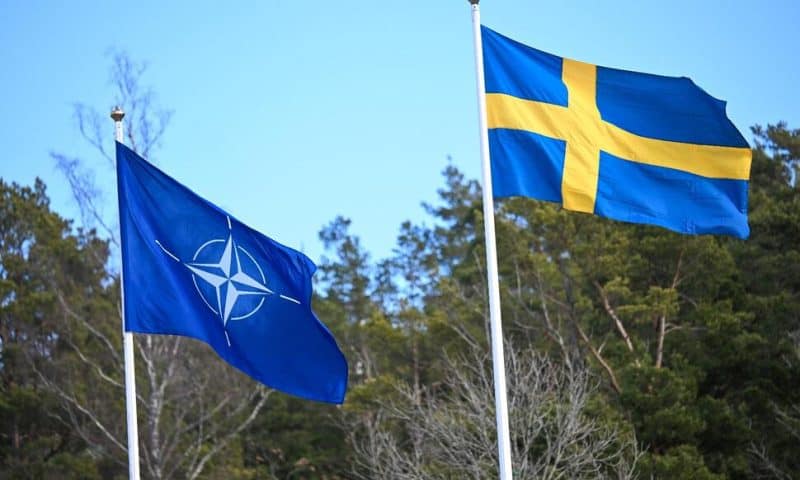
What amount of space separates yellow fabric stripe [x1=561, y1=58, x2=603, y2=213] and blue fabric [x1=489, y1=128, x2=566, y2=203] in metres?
Result: 0.08

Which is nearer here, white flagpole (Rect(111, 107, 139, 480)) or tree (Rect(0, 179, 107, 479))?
white flagpole (Rect(111, 107, 139, 480))

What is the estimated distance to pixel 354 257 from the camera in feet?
164

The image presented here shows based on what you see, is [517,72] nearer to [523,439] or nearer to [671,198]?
[671,198]

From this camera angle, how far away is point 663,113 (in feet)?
33.7

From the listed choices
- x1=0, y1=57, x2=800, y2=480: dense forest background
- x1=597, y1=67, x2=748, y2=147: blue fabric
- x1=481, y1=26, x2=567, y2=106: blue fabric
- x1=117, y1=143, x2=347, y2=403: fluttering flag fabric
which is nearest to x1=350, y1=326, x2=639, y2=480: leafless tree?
x1=0, y1=57, x2=800, y2=480: dense forest background

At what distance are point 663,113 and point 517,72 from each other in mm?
1164

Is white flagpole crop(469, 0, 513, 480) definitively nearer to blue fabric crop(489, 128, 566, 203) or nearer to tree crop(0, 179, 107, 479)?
blue fabric crop(489, 128, 566, 203)

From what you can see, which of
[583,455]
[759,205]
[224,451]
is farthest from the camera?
[224,451]

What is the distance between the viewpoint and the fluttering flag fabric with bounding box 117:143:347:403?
32.8 feet

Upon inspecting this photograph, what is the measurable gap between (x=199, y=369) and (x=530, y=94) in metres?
28.7

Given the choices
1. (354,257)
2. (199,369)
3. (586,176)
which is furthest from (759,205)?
(586,176)

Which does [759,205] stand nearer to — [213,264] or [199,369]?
[199,369]

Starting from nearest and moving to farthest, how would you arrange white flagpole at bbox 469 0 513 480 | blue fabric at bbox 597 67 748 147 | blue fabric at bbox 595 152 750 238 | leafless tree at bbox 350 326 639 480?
white flagpole at bbox 469 0 513 480 → blue fabric at bbox 595 152 750 238 → blue fabric at bbox 597 67 748 147 → leafless tree at bbox 350 326 639 480

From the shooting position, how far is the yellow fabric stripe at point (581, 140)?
1000cm
